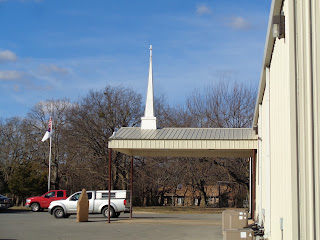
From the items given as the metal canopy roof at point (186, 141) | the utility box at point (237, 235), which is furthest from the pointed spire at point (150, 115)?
the utility box at point (237, 235)

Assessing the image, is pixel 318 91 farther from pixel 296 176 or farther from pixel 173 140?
pixel 173 140

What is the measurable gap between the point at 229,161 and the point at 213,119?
14.5 ft

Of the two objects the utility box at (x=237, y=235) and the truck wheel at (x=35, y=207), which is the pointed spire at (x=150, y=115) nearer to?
the utility box at (x=237, y=235)

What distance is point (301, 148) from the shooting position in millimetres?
6660

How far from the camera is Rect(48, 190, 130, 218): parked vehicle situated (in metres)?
27.2

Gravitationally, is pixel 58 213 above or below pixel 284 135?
below

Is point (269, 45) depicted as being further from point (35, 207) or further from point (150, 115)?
point (35, 207)

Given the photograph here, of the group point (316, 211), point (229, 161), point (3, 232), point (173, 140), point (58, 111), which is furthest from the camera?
point (58, 111)

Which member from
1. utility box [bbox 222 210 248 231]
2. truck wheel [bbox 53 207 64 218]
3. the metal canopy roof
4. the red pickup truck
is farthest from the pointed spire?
the red pickup truck

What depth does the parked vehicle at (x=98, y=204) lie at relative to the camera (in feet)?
89.3

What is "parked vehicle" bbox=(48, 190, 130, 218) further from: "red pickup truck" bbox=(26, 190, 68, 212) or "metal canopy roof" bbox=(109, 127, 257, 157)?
"red pickup truck" bbox=(26, 190, 68, 212)

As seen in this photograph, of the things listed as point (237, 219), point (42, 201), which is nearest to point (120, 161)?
point (42, 201)

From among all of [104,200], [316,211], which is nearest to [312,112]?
[316,211]

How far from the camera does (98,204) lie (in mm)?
28203
